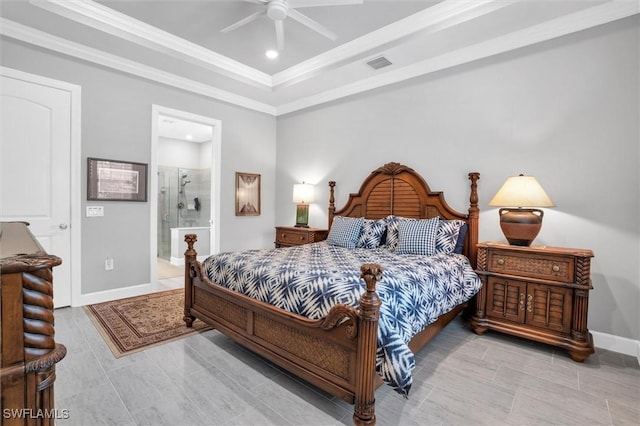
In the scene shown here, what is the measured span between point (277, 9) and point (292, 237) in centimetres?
287

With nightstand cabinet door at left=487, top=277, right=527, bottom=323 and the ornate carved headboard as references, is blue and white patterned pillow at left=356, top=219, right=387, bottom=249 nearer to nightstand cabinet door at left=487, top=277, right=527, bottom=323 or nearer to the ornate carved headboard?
the ornate carved headboard

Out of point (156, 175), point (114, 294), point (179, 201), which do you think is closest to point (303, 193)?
point (156, 175)

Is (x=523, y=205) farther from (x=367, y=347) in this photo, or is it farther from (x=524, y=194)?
(x=367, y=347)

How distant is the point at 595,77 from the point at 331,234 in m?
2.83

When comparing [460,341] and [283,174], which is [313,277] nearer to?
[460,341]

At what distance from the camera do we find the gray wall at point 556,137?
2578mm

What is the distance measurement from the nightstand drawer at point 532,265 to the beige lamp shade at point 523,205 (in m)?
0.16

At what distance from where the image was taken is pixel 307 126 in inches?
198

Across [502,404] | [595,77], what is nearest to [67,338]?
[502,404]

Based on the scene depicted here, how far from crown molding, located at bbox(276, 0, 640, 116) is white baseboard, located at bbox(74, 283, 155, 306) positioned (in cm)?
359

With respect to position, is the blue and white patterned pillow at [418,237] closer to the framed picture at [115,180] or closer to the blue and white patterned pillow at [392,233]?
the blue and white patterned pillow at [392,233]

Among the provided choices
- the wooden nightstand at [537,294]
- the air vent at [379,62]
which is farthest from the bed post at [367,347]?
the air vent at [379,62]

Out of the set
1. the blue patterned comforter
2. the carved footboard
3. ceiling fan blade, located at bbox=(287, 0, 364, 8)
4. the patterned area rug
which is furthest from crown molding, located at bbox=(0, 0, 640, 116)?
the carved footboard

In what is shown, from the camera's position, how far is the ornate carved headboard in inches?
130
